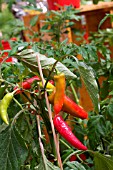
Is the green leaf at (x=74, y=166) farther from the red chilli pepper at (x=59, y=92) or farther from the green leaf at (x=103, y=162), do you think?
the red chilli pepper at (x=59, y=92)

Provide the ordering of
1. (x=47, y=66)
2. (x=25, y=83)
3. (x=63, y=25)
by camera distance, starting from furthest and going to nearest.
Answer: (x=63, y=25)
(x=25, y=83)
(x=47, y=66)

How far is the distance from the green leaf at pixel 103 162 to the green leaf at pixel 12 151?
155mm

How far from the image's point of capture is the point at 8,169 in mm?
766

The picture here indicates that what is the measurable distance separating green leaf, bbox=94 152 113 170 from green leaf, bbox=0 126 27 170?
155 mm

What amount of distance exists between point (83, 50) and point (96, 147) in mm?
274

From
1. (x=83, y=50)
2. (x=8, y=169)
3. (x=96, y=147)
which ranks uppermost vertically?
(x=83, y=50)

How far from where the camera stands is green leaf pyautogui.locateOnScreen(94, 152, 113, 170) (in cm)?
81

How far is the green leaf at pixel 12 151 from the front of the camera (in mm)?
767

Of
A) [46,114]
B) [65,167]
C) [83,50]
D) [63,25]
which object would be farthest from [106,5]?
[46,114]

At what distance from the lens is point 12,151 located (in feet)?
2.52

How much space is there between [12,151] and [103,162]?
18 centimetres

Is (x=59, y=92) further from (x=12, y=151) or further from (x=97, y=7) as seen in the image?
(x=97, y=7)

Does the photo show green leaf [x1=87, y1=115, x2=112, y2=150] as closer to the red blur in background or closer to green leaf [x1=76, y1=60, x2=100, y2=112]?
green leaf [x1=76, y1=60, x2=100, y2=112]

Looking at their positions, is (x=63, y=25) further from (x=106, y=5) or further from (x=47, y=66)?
(x=47, y=66)
